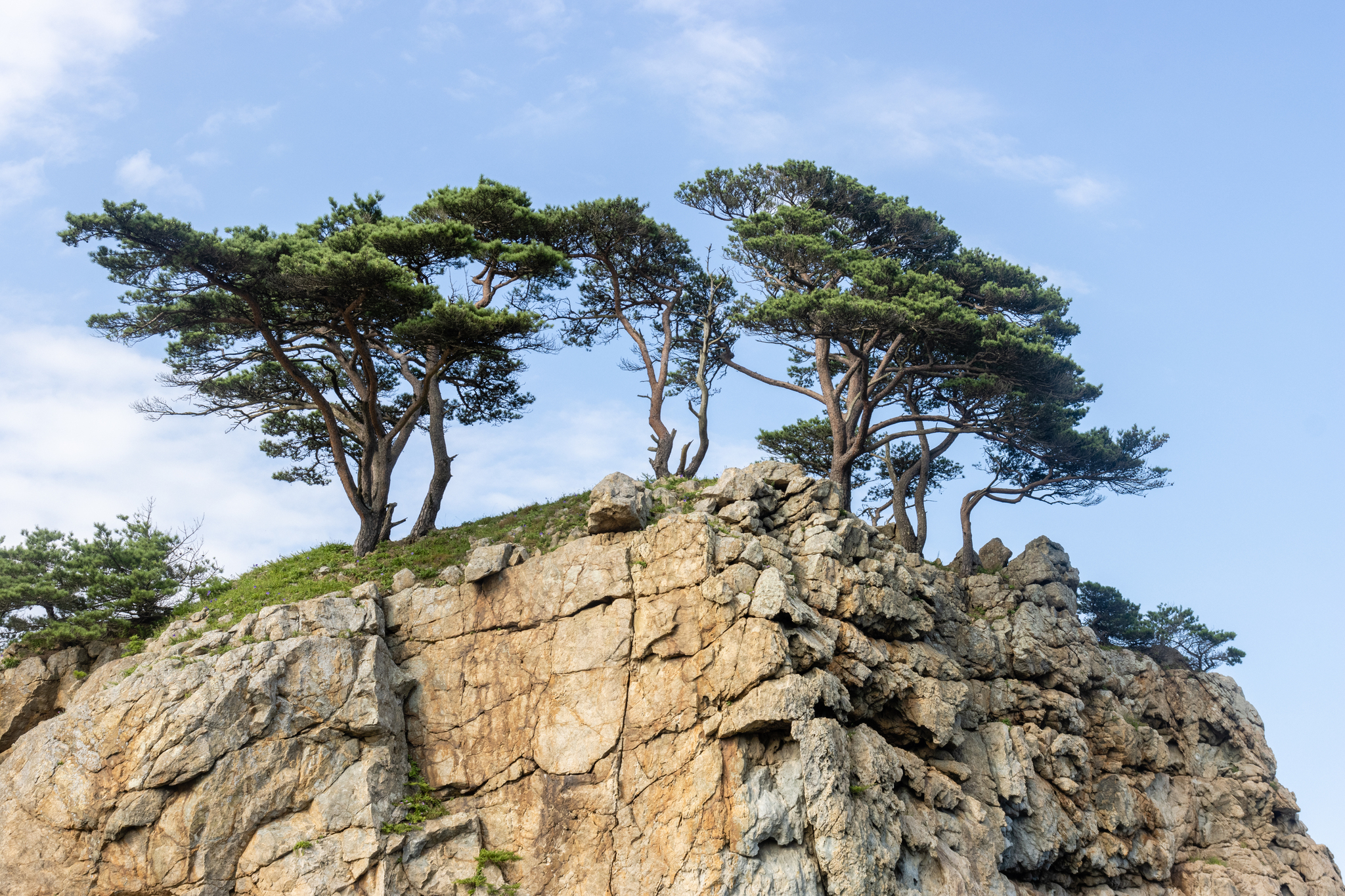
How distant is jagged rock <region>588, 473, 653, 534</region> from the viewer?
24.3 meters

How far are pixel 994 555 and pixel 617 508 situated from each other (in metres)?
16.3

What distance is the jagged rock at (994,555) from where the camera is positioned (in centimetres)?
3369

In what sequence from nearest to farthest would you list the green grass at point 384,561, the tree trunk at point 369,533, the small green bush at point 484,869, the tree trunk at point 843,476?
the small green bush at point 484,869
the green grass at point 384,561
the tree trunk at point 369,533
the tree trunk at point 843,476

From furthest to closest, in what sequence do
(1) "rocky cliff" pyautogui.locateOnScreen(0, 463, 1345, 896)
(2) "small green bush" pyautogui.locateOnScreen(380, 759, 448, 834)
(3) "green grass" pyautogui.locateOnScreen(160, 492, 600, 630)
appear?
1. (3) "green grass" pyautogui.locateOnScreen(160, 492, 600, 630)
2. (2) "small green bush" pyautogui.locateOnScreen(380, 759, 448, 834)
3. (1) "rocky cliff" pyautogui.locateOnScreen(0, 463, 1345, 896)

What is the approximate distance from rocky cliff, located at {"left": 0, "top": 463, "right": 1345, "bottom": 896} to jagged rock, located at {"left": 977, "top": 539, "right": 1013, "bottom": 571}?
262 inches

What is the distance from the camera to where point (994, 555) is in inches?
1341

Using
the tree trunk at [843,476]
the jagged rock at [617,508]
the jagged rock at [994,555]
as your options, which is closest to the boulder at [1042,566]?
the jagged rock at [994,555]

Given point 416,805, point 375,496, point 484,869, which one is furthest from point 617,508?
point 375,496

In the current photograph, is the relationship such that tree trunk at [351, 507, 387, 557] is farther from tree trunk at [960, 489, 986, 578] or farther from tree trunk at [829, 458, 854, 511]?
tree trunk at [960, 489, 986, 578]

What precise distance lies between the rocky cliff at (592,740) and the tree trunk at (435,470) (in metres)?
4.67

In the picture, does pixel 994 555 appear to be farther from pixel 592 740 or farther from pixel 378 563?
pixel 378 563

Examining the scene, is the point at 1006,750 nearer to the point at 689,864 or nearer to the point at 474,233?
the point at 689,864

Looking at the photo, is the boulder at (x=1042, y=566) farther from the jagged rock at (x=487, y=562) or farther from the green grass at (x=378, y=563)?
the jagged rock at (x=487, y=562)

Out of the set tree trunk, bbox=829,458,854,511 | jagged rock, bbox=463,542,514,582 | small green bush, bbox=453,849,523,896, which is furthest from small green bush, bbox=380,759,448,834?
tree trunk, bbox=829,458,854,511
